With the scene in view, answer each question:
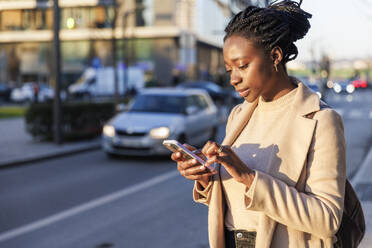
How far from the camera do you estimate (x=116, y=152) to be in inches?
461

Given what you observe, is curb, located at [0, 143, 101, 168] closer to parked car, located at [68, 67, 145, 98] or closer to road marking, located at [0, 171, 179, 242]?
road marking, located at [0, 171, 179, 242]

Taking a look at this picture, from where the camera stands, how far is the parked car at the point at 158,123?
37.9ft

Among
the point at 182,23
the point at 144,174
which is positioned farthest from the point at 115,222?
the point at 182,23

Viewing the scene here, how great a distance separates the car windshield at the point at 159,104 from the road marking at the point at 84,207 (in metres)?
3.01

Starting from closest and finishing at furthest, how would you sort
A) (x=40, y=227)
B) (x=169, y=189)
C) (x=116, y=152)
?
(x=40, y=227) < (x=169, y=189) < (x=116, y=152)

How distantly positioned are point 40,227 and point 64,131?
358 inches

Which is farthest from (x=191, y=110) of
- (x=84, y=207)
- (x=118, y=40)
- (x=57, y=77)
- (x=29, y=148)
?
(x=118, y=40)

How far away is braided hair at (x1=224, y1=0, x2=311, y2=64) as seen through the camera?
1.85 meters

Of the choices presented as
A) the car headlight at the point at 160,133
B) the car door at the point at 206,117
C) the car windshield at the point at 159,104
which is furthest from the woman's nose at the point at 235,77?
the car door at the point at 206,117

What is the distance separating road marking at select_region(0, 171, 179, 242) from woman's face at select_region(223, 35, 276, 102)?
475 cm

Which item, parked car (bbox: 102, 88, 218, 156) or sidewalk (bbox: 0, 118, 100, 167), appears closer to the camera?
parked car (bbox: 102, 88, 218, 156)

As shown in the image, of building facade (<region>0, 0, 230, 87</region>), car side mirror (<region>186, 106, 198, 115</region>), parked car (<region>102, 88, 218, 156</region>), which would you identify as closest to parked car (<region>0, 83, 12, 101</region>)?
building facade (<region>0, 0, 230, 87</region>)

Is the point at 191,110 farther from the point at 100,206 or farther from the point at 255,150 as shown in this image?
the point at 255,150

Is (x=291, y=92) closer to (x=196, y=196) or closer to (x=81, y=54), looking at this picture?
(x=196, y=196)
